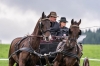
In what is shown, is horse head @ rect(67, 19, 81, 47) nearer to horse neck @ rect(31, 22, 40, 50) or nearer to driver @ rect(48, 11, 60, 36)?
horse neck @ rect(31, 22, 40, 50)

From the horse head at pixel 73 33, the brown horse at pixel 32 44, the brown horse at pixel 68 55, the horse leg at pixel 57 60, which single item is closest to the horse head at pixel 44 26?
the brown horse at pixel 32 44

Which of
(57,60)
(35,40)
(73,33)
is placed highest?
(73,33)

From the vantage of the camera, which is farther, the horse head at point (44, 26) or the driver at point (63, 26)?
the driver at point (63, 26)

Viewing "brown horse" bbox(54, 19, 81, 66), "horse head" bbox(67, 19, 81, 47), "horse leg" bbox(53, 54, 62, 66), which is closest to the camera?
"horse head" bbox(67, 19, 81, 47)

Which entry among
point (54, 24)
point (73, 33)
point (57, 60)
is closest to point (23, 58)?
point (57, 60)

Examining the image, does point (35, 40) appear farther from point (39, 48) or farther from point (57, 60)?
point (57, 60)

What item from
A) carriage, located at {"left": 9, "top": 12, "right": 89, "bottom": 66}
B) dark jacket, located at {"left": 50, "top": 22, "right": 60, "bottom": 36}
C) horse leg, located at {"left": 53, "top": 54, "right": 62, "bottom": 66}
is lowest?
horse leg, located at {"left": 53, "top": 54, "right": 62, "bottom": 66}

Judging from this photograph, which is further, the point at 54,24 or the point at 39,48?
the point at 54,24

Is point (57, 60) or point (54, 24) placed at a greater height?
point (54, 24)

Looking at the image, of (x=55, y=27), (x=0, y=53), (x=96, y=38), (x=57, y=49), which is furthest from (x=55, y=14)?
(x=96, y=38)

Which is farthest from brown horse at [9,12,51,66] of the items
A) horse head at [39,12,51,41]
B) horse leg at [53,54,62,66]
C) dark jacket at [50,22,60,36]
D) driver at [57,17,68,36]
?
driver at [57,17,68,36]

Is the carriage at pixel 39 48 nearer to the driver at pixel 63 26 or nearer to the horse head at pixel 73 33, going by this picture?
the horse head at pixel 73 33

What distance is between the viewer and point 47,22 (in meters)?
11.2

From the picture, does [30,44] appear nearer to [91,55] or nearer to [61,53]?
[61,53]
